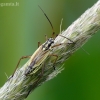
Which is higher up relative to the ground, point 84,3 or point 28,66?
point 84,3

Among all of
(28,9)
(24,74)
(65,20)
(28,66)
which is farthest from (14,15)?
(24,74)

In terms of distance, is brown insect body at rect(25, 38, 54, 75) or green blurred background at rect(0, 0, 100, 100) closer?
brown insect body at rect(25, 38, 54, 75)

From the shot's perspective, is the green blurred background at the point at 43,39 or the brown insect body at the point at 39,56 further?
the green blurred background at the point at 43,39

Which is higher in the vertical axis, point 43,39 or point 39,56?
point 43,39

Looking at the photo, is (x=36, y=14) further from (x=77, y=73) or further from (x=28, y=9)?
(x=77, y=73)

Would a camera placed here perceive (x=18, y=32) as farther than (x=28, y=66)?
Yes

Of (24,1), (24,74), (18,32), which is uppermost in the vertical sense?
(24,1)

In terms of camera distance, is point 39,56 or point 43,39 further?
point 43,39

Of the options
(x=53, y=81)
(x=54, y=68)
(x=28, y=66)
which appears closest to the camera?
(x=54, y=68)
